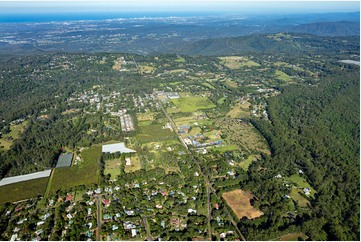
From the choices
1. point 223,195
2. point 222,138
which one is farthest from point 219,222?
point 222,138

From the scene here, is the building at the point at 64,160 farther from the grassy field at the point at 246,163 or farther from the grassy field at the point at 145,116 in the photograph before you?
the grassy field at the point at 246,163

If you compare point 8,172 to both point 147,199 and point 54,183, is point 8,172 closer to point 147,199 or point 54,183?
point 54,183

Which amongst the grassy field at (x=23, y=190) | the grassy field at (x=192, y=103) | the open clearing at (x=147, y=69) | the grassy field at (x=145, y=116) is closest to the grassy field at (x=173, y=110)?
the grassy field at (x=192, y=103)

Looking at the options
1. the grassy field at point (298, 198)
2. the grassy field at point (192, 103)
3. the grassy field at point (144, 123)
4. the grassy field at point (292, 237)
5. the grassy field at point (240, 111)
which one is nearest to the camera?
the grassy field at point (292, 237)

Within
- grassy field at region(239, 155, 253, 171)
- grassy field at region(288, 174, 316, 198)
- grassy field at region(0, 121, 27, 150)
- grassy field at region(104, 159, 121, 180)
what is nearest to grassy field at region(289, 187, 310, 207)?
grassy field at region(288, 174, 316, 198)

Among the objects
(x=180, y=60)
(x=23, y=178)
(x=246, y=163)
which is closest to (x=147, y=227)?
(x=246, y=163)

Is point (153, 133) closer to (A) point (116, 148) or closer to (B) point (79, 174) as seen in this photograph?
(A) point (116, 148)

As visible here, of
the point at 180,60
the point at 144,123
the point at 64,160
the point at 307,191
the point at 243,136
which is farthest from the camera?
the point at 180,60
